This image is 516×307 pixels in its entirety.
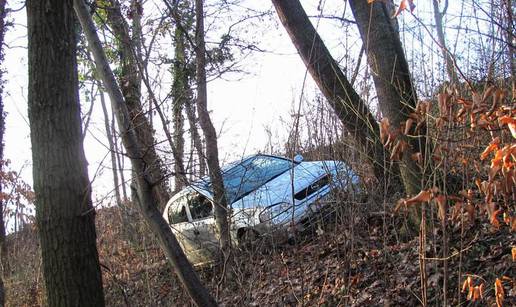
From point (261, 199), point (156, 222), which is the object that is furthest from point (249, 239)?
point (156, 222)

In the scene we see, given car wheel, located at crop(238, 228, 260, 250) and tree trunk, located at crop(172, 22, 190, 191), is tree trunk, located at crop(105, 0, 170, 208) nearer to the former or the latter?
tree trunk, located at crop(172, 22, 190, 191)

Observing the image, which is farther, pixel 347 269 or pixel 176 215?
pixel 176 215

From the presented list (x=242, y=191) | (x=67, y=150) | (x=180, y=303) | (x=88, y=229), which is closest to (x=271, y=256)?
(x=242, y=191)

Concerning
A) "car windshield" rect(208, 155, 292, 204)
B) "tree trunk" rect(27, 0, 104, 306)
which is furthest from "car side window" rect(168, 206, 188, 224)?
"tree trunk" rect(27, 0, 104, 306)

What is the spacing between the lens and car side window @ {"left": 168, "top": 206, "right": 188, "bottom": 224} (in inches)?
325

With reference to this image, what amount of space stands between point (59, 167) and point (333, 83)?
3.68 metres

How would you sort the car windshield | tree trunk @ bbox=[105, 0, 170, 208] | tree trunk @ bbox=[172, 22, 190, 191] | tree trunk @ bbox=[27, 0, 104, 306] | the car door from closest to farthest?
tree trunk @ bbox=[27, 0, 104, 306], tree trunk @ bbox=[105, 0, 170, 208], tree trunk @ bbox=[172, 22, 190, 191], the car windshield, the car door

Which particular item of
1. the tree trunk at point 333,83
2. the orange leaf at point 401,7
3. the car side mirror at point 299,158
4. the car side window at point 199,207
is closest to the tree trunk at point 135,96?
the car side window at point 199,207

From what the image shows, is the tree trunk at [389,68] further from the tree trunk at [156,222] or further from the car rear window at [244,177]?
the tree trunk at [156,222]

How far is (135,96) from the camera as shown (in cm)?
898

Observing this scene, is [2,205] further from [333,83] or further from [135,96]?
[333,83]

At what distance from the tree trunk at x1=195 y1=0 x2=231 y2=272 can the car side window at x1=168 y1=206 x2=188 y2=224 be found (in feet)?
3.28

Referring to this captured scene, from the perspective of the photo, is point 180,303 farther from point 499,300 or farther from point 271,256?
point 499,300

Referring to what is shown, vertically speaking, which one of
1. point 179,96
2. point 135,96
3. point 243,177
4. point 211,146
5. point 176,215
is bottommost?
point 176,215
